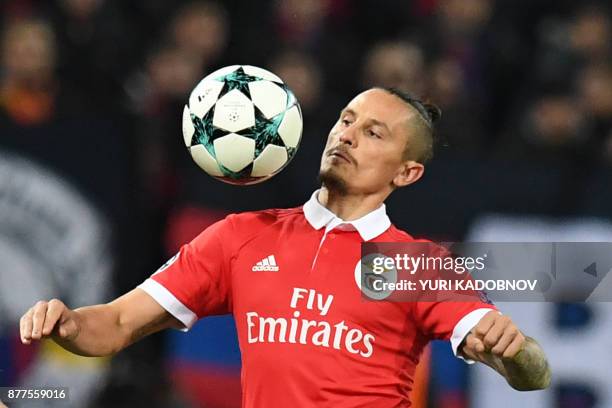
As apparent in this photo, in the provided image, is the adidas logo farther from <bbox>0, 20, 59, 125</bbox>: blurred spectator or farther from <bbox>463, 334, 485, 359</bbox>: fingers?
<bbox>0, 20, 59, 125</bbox>: blurred spectator

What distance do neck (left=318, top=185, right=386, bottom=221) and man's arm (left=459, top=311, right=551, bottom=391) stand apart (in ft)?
2.25

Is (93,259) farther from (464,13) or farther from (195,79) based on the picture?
(464,13)

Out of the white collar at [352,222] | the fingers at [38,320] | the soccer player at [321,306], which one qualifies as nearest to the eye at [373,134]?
the soccer player at [321,306]

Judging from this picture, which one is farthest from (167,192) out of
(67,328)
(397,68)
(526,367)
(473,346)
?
(526,367)

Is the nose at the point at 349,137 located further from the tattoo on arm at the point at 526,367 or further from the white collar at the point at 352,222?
the tattoo on arm at the point at 526,367

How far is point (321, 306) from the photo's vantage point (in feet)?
15.8

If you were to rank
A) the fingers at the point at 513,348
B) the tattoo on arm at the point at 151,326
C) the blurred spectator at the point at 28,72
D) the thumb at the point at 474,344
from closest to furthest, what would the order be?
the fingers at the point at 513,348
the thumb at the point at 474,344
the tattoo on arm at the point at 151,326
the blurred spectator at the point at 28,72

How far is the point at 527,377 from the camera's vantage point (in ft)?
14.9

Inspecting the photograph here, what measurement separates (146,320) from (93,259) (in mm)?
2994

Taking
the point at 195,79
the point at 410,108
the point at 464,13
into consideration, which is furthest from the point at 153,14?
the point at 410,108

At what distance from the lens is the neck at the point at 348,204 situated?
5.07 meters

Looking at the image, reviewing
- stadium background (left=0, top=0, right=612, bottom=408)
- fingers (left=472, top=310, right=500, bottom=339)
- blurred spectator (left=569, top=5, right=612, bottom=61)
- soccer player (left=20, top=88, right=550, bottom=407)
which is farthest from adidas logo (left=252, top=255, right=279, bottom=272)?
blurred spectator (left=569, top=5, right=612, bottom=61)

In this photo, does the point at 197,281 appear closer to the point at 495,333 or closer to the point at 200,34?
the point at 495,333

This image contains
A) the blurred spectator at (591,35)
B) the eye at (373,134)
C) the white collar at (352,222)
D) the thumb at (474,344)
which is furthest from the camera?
the blurred spectator at (591,35)
